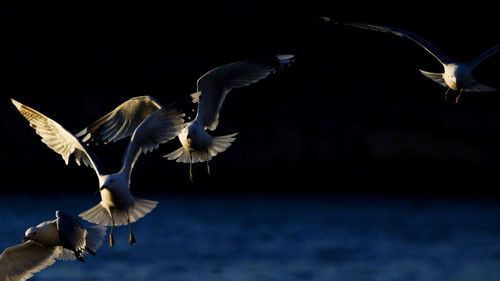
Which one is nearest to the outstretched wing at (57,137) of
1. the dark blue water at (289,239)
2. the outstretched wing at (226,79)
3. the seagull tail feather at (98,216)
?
the seagull tail feather at (98,216)

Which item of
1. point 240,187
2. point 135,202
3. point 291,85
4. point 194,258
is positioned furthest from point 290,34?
point 135,202

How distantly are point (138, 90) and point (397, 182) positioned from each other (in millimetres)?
5415

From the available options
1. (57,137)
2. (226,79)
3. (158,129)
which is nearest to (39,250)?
(57,137)

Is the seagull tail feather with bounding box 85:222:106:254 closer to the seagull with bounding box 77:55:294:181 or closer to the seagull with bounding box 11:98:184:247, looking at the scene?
the seagull with bounding box 11:98:184:247

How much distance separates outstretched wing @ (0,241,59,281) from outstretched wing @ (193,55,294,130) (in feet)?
6.55

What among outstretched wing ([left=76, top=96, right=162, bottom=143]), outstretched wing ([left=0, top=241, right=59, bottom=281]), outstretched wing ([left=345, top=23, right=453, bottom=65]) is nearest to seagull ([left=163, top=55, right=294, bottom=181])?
outstretched wing ([left=76, top=96, right=162, bottom=143])

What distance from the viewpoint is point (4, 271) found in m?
9.23

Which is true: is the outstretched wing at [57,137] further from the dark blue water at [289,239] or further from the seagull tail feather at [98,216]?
the dark blue water at [289,239]

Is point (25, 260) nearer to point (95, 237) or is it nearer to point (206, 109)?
point (95, 237)

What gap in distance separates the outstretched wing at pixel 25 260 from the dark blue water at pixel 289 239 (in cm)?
714

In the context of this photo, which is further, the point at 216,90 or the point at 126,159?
the point at 216,90

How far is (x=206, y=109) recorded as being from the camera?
34.1 ft

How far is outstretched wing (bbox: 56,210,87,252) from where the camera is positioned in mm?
8312

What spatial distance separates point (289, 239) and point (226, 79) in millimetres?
10195
